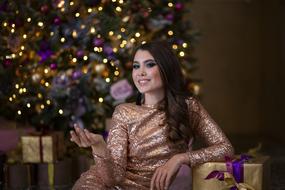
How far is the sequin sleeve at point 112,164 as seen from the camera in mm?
2342

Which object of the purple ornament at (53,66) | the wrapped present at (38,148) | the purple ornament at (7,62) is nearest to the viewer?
the wrapped present at (38,148)

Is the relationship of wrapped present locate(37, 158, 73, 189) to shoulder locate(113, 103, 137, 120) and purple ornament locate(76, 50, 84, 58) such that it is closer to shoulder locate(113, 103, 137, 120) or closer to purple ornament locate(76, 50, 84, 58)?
purple ornament locate(76, 50, 84, 58)

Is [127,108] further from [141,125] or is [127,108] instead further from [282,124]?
[282,124]

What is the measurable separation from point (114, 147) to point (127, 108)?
0.19m

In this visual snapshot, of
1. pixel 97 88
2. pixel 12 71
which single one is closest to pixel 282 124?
pixel 97 88

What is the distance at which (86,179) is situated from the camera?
2369mm

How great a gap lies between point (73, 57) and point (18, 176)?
1.20 meters

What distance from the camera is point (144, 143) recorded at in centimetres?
246

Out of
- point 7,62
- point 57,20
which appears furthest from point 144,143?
point 57,20

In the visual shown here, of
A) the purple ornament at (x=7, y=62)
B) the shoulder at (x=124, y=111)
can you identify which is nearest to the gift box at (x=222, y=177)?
the shoulder at (x=124, y=111)

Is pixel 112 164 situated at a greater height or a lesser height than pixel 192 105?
lesser

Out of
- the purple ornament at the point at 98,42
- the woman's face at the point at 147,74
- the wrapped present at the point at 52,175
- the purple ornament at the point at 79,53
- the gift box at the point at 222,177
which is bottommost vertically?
the wrapped present at the point at 52,175

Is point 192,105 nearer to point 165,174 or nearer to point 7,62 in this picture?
point 165,174

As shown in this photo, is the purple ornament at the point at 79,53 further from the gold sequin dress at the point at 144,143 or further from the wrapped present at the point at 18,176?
the gold sequin dress at the point at 144,143
